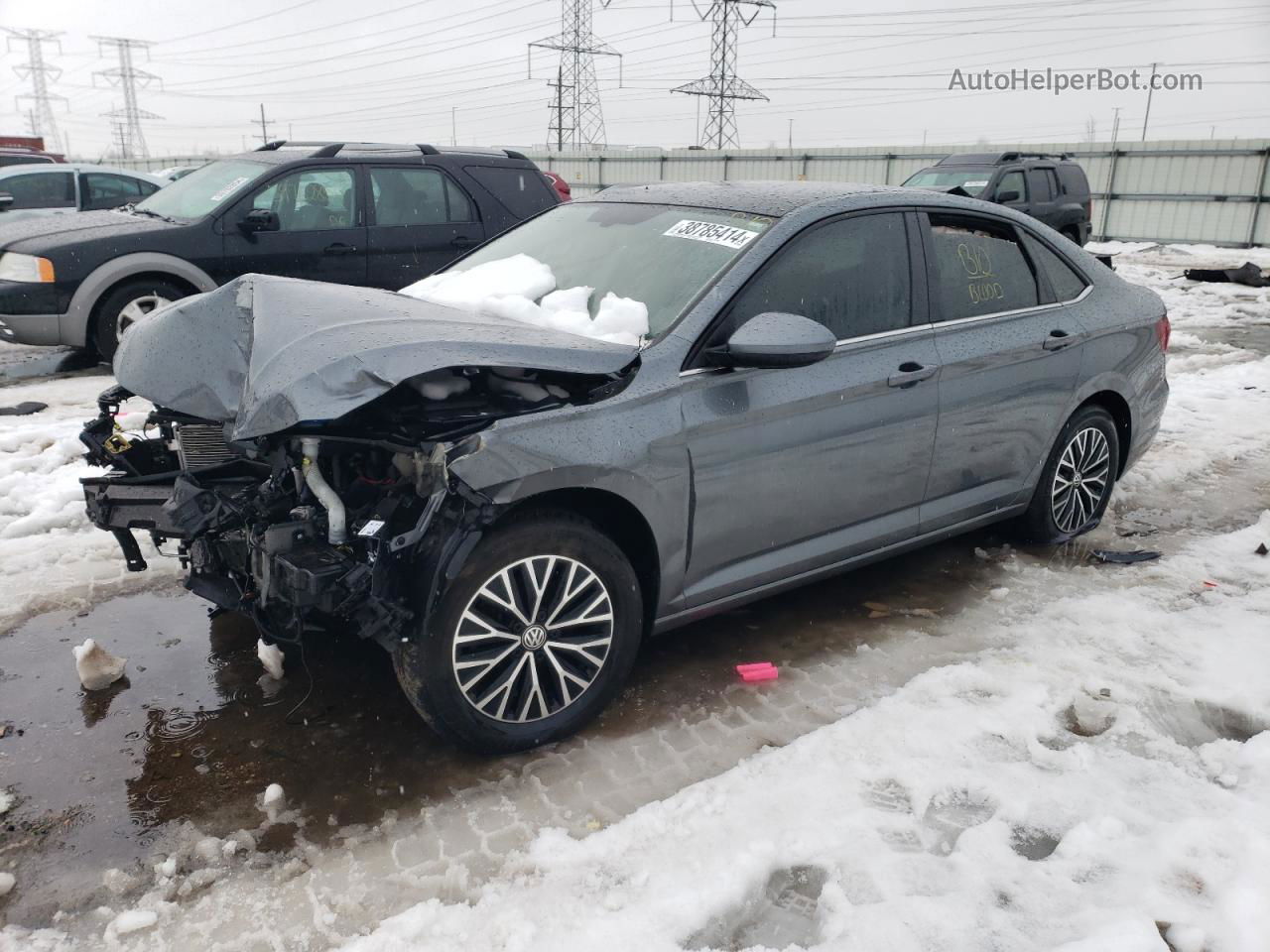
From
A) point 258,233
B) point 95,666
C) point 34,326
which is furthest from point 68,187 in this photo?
point 95,666

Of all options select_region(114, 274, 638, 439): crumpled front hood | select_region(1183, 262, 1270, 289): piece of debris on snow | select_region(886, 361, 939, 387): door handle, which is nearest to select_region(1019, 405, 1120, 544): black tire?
select_region(886, 361, 939, 387): door handle

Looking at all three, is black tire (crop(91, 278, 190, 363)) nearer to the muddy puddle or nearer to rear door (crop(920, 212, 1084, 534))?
the muddy puddle

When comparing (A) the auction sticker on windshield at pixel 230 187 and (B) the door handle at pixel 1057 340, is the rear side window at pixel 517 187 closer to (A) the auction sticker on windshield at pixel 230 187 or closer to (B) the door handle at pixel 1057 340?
A: (A) the auction sticker on windshield at pixel 230 187

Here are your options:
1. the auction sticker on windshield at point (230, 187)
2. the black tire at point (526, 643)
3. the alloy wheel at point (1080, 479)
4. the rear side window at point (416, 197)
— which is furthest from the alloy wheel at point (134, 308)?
the alloy wheel at point (1080, 479)

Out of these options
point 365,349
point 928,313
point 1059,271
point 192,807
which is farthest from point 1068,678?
point 192,807

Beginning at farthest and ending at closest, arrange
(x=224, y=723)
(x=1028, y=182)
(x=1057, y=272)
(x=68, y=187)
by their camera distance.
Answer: (x=1028, y=182), (x=68, y=187), (x=1057, y=272), (x=224, y=723)

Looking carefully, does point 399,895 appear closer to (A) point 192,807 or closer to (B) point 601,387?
(A) point 192,807

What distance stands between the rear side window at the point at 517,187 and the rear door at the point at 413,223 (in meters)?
0.26

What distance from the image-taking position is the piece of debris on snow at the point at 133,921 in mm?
2396

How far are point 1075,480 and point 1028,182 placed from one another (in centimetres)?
1197

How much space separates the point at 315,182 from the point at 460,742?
6.40m

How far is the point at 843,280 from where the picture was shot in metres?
3.78

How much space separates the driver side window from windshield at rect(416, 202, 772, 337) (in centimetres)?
426

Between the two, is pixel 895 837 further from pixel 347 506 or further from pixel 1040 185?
pixel 1040 185
